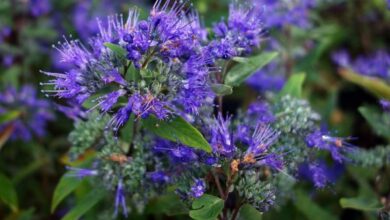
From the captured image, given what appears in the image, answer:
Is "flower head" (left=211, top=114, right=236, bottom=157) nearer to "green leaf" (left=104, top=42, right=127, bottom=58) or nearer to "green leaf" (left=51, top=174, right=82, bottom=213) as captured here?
"green leaf" (left=104, top=42, right=127, bottom=58)

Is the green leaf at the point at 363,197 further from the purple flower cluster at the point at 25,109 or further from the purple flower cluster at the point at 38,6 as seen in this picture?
the purple flower cluster at the point at 38,6

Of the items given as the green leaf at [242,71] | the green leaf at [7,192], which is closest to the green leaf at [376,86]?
the green leaf at [242,71]

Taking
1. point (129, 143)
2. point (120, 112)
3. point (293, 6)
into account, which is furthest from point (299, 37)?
point (120, 112)

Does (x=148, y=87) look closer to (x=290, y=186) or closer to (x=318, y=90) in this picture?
Answer: (x=290, y=186)

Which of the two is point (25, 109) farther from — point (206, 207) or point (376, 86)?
point (376, 86)

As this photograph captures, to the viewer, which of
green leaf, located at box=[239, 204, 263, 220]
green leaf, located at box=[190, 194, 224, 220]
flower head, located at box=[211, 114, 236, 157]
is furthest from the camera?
green leaf, located at box=[239, 204, 263, 220]

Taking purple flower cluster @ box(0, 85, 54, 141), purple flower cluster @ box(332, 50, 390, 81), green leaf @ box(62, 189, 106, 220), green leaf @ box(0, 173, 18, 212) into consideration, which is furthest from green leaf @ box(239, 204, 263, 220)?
purple flower cluster @ box(0, 85, 54, 141)
